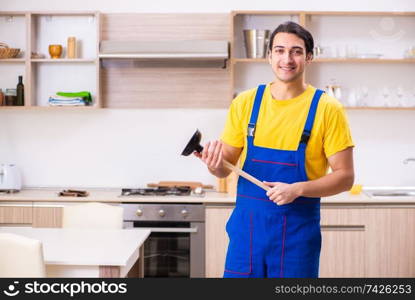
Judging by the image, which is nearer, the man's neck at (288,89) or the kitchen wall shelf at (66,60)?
the man's neck at (288,89)

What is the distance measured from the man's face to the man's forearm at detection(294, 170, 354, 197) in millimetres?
403

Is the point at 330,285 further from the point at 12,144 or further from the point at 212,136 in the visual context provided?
the point at 12,144

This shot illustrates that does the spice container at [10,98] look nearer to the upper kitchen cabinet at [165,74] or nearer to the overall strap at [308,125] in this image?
the upper kitchen cabinet at [165,74]

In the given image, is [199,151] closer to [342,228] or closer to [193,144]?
[193,144]

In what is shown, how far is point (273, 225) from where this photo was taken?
257 cm

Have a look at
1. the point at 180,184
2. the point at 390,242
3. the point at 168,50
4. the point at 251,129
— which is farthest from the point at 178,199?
the point at 251,129

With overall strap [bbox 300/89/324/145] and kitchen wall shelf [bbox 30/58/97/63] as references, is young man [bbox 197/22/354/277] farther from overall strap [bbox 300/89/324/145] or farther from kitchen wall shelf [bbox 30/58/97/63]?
kitchen wall shelf [bbox 30/58/97/63]

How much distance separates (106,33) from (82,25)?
0.21 meters

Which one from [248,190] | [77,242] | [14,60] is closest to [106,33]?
[14,60]

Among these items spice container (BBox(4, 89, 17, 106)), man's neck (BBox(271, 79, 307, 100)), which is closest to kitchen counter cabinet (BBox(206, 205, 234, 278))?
spice container (BBox(4, 89, 17, 106))

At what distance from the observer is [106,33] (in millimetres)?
5113

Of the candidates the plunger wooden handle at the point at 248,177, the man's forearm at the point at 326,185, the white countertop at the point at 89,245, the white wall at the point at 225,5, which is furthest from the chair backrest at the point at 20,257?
the white wall at the point at 225,5

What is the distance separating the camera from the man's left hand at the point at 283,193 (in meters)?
2.45

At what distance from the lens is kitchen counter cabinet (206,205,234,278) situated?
15.0ft
